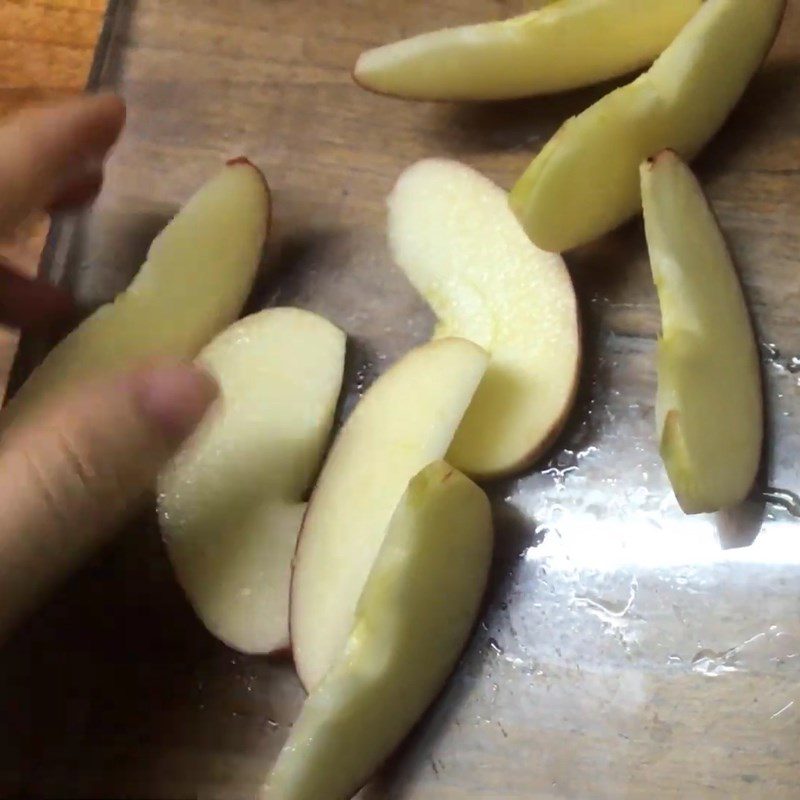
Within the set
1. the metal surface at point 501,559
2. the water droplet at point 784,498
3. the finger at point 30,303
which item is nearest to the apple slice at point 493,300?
the metal surface at point 501,559

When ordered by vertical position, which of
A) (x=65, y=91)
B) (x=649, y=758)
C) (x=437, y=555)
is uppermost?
(x=65, y=91)

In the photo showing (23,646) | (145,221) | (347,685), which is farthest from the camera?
(145,221)

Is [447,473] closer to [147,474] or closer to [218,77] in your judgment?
[147,474]

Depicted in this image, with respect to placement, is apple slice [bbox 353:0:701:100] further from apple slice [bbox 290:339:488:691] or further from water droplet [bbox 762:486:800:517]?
water droplet [bbox 762:486:800:517]

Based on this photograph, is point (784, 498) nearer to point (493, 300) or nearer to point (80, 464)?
point (493, 300)

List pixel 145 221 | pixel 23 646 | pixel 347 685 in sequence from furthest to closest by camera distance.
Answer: pixel 145 221 < pixel 23 646 < pixel 347 685

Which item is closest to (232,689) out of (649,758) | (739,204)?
(649,758)

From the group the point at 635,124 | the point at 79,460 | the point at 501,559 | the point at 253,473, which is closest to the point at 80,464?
the point at 79,460
